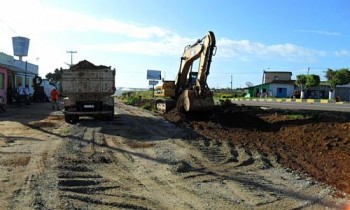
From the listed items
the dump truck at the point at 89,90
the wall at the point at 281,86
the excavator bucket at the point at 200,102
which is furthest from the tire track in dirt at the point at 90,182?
the wall at the point at 281,86

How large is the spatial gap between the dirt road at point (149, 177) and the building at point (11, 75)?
20.6 metres

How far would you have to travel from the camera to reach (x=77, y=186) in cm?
752

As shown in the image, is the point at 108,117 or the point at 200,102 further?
the point at 108,117

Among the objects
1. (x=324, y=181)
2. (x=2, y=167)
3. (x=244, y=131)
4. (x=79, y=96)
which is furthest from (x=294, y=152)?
(x=79, y=96)

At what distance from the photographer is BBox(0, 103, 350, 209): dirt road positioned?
6680mm

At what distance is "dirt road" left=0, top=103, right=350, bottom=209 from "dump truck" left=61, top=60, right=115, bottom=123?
6705 mm

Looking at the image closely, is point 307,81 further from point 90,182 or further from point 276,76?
point 90,182

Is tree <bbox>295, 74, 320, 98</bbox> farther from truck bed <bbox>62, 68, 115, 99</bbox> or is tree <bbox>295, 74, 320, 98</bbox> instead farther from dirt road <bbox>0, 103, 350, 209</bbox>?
dirt road <bbox>0, 103, 350, 209</bbox>

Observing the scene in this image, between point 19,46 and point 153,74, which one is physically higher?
point 19,46

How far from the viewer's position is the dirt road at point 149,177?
6680 mm

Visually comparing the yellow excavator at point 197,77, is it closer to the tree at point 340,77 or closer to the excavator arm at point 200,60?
the excavator arm at point 200,60

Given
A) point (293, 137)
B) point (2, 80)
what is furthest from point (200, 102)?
point (2, 80)

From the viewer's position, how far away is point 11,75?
39.5m

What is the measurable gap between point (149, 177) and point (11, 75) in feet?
113
